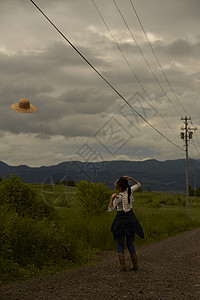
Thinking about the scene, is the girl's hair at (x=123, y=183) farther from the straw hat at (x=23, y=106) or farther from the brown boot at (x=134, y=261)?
the straw hat at (x=23, y=106)

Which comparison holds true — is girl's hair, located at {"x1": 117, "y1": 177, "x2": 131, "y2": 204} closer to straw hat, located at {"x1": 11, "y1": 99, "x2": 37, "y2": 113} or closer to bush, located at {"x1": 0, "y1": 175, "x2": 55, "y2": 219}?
straw hat, located at {"x1": 11, "y1": 99, "x2": 37, "y2": 113}

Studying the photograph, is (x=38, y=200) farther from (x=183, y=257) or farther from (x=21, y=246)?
(x=183, y=257)

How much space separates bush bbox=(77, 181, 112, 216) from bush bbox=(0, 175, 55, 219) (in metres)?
9.75

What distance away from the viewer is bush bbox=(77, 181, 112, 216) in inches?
993

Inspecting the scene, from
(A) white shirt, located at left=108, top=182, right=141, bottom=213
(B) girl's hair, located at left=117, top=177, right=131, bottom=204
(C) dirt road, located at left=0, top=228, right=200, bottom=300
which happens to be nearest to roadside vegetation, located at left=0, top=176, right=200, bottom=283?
(C) dirt road, located at left=0, top=228, right=200, bottom=300

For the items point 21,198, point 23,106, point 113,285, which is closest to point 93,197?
point 21,198

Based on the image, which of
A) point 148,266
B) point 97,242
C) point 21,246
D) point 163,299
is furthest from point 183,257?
point 163,299

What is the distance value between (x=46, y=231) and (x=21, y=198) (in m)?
4.08

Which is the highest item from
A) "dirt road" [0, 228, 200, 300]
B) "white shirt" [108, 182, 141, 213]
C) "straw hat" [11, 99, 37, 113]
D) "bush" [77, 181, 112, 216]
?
"straw hat" [11, 99, 37, 113]

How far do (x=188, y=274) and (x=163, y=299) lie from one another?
283 cm

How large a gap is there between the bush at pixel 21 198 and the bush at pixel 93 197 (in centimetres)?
975

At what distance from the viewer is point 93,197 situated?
83.4ft

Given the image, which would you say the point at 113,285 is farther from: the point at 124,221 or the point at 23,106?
the point at 23,106

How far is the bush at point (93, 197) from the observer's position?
2522 centimetres
